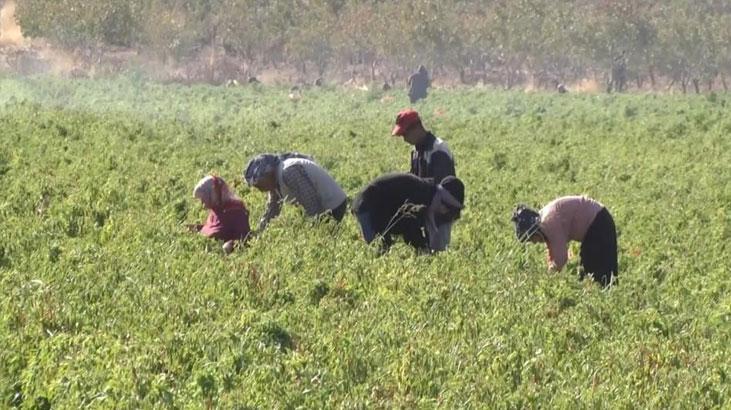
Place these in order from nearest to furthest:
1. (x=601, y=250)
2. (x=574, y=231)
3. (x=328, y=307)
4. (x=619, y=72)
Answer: (x=328, y=307), (x=574, y=231), (x=601, y=250), (x=619, y=72)

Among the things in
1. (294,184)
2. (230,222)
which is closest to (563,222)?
(294,184)

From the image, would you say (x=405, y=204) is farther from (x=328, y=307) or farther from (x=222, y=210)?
(x=328, y=307)

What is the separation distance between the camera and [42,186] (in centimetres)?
1422

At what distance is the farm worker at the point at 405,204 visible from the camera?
10.5 meters

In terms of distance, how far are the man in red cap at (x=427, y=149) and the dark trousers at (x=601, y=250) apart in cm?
136

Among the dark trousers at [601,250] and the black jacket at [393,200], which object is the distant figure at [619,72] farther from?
the black jacket at [393,200]

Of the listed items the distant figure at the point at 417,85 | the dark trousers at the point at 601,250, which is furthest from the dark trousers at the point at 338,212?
the distant figure at the point at 417,85

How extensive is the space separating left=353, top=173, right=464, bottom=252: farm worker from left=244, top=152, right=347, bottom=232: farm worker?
56 centimetres

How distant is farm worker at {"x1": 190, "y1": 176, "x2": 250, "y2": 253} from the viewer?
11.0 m

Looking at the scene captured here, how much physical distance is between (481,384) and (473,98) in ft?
147

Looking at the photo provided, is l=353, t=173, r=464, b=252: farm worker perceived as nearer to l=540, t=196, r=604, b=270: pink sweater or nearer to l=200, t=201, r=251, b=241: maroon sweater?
l=540, t=196, r=604, b=270: pink sweater

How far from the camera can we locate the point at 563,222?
10.2 metres

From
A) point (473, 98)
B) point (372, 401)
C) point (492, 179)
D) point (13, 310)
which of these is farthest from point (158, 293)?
point (473, 98)

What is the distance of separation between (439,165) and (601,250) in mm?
1558
